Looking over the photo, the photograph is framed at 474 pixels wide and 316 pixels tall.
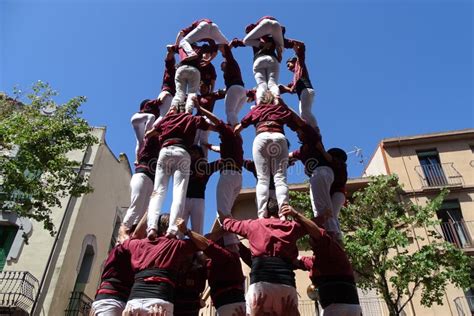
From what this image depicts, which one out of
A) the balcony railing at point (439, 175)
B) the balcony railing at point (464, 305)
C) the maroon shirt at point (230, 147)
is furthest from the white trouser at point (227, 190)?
the balcony railing at point (439, 175)

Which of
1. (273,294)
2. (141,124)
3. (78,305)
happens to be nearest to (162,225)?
(273,294)

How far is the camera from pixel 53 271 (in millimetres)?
14398

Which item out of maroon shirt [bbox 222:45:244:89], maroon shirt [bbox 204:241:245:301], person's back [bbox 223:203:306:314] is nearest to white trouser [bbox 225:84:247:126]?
maroon shirt [bbox 222:45:244:89]

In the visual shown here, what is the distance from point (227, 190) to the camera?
7.18 meters

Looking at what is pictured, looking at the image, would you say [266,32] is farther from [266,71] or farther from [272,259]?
[272,259]

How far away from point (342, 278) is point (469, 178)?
18.9 metres

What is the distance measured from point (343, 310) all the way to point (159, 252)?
2.78m

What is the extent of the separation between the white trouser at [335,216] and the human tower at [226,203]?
2 centimetres

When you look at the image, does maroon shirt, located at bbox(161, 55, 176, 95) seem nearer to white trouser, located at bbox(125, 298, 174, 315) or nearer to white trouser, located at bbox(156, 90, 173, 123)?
white trouser, located at bbox(156, 90, 173, 123)

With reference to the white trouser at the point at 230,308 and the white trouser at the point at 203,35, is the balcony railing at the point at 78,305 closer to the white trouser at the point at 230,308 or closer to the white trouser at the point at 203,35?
the white trouser at the point at 230,308

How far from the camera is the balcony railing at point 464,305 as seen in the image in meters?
16.5

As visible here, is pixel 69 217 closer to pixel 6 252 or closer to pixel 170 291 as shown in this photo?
pixel 6 252

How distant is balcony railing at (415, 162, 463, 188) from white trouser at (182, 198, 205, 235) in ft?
55.9

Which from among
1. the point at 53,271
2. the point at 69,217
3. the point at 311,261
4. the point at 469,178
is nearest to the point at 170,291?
the point at 311,261
